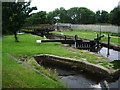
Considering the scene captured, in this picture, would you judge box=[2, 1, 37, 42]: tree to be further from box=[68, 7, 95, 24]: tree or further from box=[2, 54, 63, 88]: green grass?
box=[68, 7, 95, 24]: tree

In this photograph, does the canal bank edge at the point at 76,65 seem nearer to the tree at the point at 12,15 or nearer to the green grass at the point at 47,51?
the green grass at the point at 47,51

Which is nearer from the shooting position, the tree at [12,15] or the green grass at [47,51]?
the green grass at [47,51]

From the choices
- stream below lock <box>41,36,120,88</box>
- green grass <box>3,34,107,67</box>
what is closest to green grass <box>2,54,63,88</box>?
stream below lock <box>41,36,120,88</box>

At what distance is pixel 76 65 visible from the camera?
39.1 ft

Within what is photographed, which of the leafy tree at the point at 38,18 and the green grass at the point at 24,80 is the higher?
the leafy tree at the point at 38,18

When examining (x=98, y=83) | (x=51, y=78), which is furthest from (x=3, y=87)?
(x=98, y=83)

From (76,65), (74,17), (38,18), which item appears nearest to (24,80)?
(76,65)

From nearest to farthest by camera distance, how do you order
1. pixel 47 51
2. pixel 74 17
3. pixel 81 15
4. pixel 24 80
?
pixel 24 80 < pixel 47 51 < pixel 81 15 < pixel 74 17

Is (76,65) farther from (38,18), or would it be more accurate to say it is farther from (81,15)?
(81,15)

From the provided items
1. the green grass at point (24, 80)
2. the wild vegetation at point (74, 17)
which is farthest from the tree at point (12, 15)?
the wild vegetation at point (74, 17)

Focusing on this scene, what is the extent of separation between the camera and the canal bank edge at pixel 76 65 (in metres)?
9.76

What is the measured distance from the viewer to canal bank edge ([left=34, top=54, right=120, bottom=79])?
9.76 metres

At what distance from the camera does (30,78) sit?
779cm

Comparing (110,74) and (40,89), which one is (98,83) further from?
(40,89)
